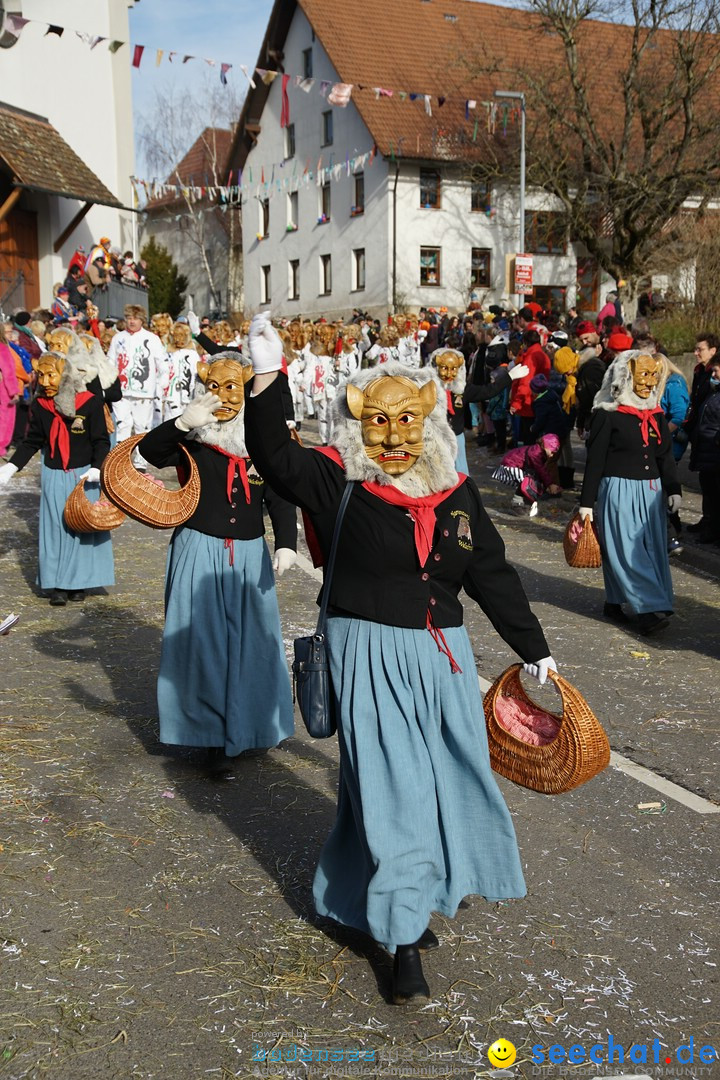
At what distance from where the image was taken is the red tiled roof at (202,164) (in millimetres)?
60469

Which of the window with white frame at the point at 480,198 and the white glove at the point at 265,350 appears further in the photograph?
the window with white frame at the point at 480,198

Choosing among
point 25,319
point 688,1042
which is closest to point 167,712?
point 688,1042

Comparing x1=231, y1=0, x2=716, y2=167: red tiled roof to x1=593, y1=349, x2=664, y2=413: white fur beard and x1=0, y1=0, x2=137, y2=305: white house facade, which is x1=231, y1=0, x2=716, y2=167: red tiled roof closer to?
x1=0, y1=0, x2=137, y2=305: white house facade

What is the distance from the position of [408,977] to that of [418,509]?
4.78 feet

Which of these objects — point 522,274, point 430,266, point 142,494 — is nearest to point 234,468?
point 142,494

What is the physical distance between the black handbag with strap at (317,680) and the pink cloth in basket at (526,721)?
2.07 feet

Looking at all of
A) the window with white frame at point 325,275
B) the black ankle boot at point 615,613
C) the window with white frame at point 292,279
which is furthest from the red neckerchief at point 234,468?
the window with white frame at point 292,279

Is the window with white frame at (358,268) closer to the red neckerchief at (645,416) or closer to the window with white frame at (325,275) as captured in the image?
the window with white frame at (325,275)

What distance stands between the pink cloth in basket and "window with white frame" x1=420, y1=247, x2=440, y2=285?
40.1 metres

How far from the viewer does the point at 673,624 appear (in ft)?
29.6

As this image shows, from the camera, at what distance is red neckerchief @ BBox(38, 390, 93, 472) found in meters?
9.29

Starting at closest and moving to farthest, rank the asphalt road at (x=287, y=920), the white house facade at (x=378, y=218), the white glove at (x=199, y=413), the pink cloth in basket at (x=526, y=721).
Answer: the asphalt road at (x=287, y=920) → the pink cloth in basket at (x=526, y=721) → the white glove at (x=199, y=413) → the white house facade at (x=378, y=218)

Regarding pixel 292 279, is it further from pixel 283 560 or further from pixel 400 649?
pixel 400 649

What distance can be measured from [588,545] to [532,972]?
466cm
